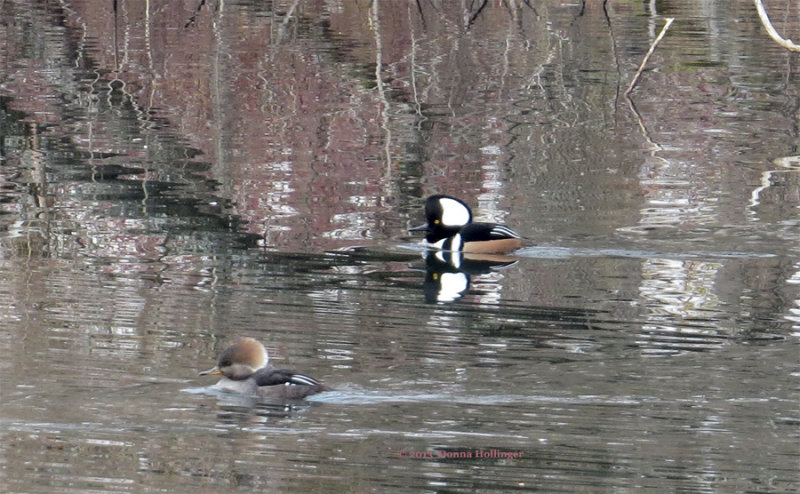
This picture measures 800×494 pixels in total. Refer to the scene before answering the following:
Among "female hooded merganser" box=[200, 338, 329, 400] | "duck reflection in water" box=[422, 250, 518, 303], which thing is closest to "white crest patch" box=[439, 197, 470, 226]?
"duck reflection in water" box=[422, 250, 518, 303]

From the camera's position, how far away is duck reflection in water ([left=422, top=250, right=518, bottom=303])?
10.9 m

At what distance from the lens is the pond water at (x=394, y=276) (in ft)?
23.1

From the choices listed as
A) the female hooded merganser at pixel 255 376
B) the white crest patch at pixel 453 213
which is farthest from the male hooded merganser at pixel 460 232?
the female hooded merganser at pixel 255 376

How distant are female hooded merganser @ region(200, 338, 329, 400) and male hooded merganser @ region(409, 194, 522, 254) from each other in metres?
4.65

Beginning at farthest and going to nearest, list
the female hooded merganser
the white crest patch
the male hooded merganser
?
the white crest patch
the male hooded merganser
the female hooded merganser

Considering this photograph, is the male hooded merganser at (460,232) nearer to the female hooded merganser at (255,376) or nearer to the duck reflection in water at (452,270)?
the duck reflection in water at (452,270)

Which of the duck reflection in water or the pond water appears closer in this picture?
the pond water

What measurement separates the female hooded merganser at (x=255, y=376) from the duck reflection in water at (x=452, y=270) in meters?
2.65

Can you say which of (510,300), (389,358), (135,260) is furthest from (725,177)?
(389,358)

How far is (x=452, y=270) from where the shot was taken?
12.1m

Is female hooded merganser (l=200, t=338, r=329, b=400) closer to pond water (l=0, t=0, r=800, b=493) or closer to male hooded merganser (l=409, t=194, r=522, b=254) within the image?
pond water (l=0, t=0, r=800, b=493)

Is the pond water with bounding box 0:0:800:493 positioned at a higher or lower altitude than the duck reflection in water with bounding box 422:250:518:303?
higher

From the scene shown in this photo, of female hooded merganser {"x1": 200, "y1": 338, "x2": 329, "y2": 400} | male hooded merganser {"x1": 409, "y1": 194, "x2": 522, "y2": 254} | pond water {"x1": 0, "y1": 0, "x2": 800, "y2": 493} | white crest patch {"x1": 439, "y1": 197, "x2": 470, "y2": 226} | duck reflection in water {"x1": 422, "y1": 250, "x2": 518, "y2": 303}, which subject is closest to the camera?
pond water {"x1": 0, "y1": 0, "x2": 800, "y2": 493}

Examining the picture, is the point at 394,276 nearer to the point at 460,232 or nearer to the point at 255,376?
the point at 460,232
